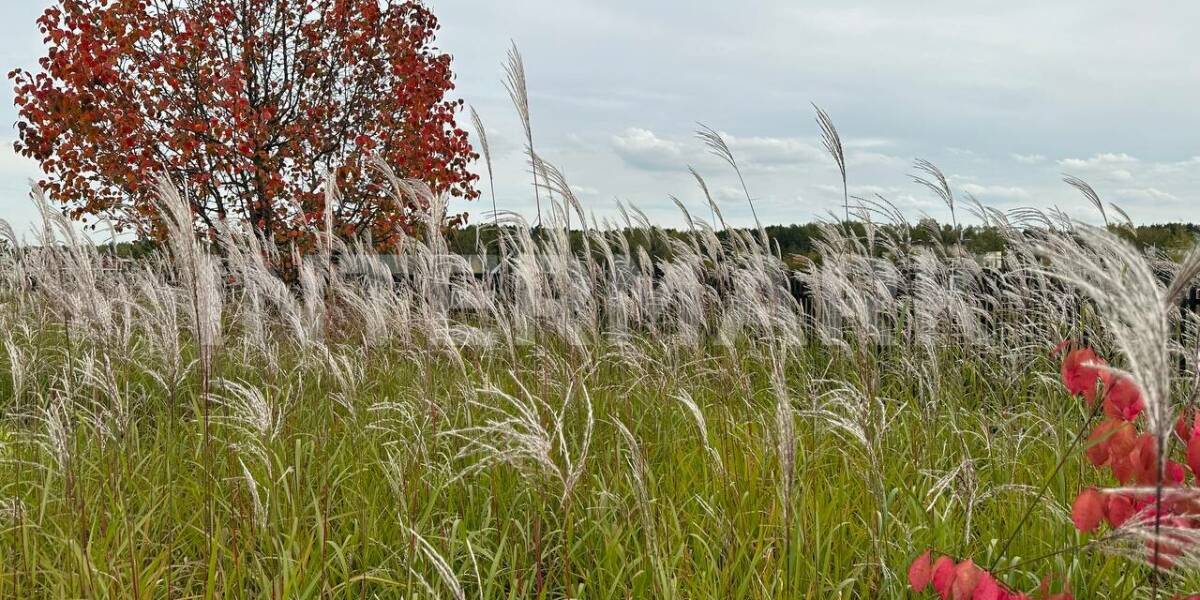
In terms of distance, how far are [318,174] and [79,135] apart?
242 centimetres

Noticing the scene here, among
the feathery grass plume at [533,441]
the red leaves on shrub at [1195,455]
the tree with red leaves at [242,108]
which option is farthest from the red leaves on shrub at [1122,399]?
the tree with red leaves at [242,108]

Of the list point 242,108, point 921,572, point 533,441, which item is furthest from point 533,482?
point 242,108

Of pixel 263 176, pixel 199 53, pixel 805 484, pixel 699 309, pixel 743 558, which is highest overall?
pixel 199 53

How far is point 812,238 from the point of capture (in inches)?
240

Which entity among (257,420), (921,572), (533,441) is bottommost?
(921,572)

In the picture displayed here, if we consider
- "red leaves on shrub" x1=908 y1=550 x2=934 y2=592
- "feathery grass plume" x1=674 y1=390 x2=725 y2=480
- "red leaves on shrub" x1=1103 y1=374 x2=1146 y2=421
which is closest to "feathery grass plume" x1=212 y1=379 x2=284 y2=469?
"feathery grass plume" x1=674 y1=390 x2=725 y2=480

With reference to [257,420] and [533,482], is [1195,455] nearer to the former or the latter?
[533,482]

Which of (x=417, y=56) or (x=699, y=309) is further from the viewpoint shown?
(x=417, y=56)

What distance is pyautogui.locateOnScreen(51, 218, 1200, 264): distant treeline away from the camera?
6315 millimetres

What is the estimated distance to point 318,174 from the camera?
9.48 meters

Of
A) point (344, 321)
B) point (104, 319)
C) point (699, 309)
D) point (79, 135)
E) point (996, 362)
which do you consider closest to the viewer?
point (104, 319)

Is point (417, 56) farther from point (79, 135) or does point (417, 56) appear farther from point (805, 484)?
point (805, 484)

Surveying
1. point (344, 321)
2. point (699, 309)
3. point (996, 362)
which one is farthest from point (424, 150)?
point (996, 362)

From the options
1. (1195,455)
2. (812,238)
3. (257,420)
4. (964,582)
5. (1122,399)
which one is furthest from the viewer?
(812,238)
